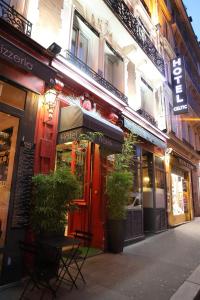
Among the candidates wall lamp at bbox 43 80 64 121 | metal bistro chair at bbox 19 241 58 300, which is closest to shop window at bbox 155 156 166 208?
wall lamp at bbox 43 80 64 121

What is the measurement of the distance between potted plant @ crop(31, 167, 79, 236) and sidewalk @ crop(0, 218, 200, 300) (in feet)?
3.22

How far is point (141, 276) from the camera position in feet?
14.1

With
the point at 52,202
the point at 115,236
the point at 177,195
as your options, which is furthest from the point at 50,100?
the point at 177,195

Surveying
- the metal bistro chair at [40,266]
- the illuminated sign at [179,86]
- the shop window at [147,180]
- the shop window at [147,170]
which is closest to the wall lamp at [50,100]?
the metal bistro chair at [40,266]

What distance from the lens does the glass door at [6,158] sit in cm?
394

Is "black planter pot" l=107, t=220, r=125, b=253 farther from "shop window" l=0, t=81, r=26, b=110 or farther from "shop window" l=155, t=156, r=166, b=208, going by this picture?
"shop window" l=155, t=156, r=166, b=208

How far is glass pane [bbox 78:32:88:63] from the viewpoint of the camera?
23.6ft

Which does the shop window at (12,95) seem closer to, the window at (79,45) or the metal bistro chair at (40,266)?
the metal bistro chair at (40,266)

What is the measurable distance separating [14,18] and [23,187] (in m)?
3.46

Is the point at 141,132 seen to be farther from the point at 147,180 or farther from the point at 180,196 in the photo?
the point at 180,196

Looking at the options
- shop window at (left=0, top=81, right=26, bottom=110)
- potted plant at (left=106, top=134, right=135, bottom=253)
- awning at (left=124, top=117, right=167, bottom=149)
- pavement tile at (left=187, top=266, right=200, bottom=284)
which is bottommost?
pavement tile at (left=187, top=266, right=200, bottom=284)

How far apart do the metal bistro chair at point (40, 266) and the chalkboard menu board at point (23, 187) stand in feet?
1.66

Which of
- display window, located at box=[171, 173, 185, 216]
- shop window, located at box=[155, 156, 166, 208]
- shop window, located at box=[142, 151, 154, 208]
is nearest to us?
shop window, located at box=[142, 151, 154, 208]

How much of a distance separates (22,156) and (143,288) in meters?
3.17
